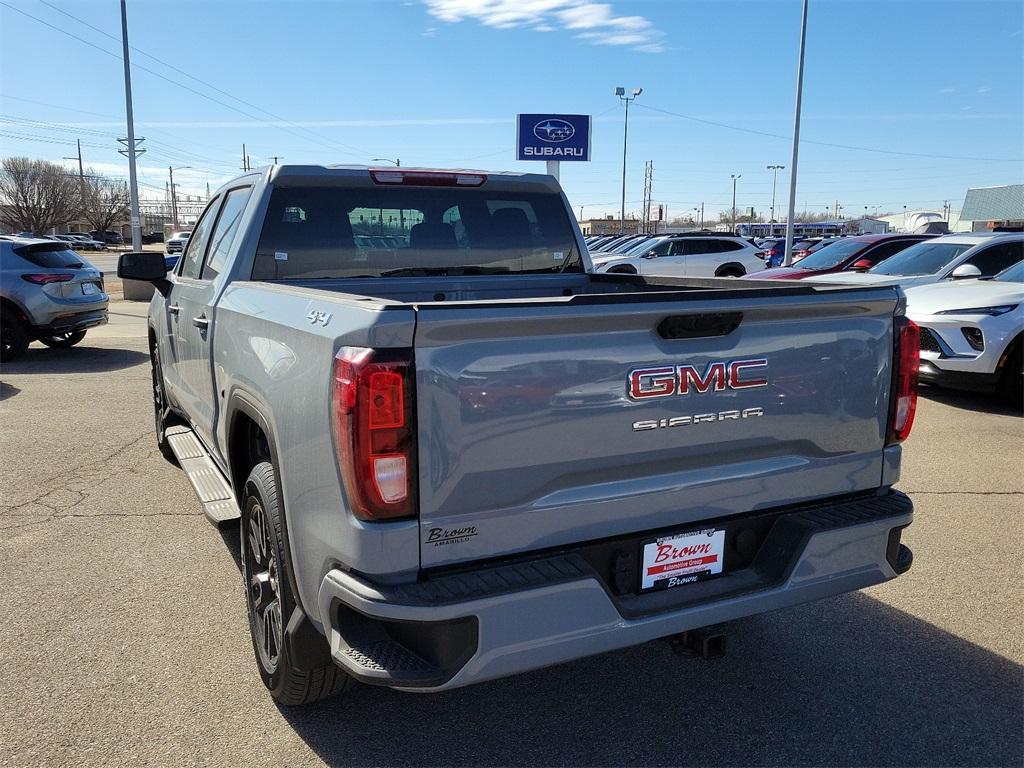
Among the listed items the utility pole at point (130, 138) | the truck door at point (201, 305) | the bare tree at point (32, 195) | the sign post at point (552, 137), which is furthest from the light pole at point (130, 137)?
the bare tree at point (32, 195)

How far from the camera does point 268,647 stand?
311cm

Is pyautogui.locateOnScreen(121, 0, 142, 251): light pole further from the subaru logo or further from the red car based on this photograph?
the red car

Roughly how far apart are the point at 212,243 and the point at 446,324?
116 inches

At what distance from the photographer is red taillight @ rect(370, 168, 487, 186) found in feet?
13.5

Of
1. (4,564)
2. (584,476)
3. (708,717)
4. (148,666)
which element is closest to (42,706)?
(148,666)

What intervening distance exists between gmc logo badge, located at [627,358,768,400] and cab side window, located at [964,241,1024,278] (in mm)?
9021

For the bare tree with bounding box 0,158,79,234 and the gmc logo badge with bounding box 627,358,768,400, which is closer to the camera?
the gmc logo badge with bounding box 627,358,768,400

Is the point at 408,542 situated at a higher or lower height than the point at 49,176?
lower

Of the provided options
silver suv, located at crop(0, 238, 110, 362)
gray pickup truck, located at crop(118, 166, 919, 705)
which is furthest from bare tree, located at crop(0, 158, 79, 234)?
gray pickup truck, located at crop(118, 166, 919, 705)

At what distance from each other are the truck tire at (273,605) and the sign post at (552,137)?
26.9 metres

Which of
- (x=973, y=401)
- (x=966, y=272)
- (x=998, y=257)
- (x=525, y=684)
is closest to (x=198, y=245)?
(x=525, y=684)

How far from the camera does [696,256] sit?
23.5 meters

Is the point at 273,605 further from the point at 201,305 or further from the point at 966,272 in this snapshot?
the point at 966,272

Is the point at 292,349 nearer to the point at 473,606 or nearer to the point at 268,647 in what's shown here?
the point at 473,606
